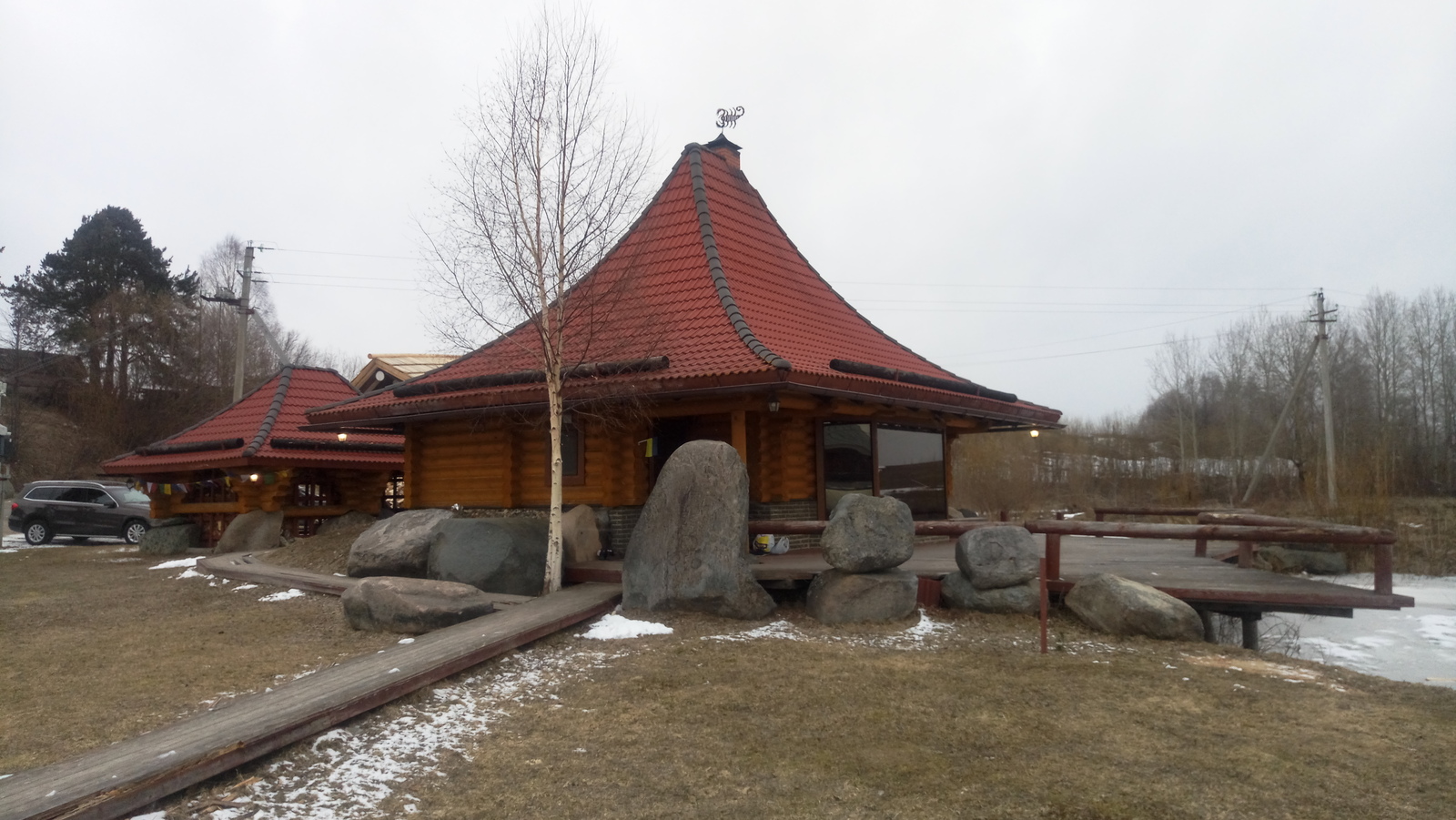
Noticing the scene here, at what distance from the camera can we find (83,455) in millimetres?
33844

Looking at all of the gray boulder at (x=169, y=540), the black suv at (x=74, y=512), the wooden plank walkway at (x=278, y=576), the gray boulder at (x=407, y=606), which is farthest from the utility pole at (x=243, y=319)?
the gray boulder at (x=407, y=606)

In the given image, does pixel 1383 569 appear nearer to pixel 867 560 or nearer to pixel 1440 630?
pixel 867 560

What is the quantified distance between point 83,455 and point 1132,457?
41.7 metres

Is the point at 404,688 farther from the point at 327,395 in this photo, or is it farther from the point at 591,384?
the point at 327,395

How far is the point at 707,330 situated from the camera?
461 inches

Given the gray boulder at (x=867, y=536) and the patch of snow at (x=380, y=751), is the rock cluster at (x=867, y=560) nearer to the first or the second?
the gray boulder at (x=867, y=536)

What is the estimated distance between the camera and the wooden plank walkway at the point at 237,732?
397 cm

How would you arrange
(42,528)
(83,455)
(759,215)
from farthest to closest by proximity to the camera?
1. (83,455)
2. (42,528)
3. (759,215)

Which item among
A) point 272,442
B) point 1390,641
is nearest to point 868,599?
point 1390,641

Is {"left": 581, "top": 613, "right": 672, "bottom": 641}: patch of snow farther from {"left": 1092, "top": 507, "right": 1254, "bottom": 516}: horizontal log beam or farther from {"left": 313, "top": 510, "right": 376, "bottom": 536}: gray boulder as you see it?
{"left": 1092, "top": 507, "right": 1254, "bottom": 516}: horizontal log beam

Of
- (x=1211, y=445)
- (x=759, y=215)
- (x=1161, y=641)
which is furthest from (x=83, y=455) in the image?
(x=1211, y=445)

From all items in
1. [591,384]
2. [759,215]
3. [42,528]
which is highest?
[759,215]

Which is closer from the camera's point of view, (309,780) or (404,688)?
(309,780)

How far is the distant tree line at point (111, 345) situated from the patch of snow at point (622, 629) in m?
29.9
